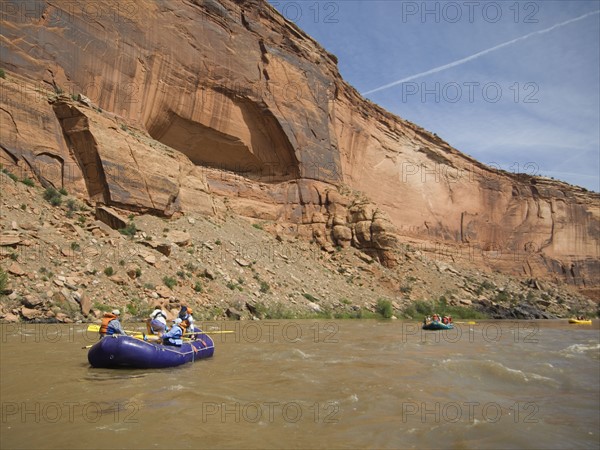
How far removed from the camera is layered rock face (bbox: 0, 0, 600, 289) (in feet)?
65.9

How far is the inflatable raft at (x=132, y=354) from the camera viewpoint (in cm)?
845

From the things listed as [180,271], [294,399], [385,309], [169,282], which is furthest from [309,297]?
[294,399]

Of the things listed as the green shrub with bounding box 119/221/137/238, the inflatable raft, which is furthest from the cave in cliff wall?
the inflatable raft

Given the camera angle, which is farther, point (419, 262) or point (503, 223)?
point (503, 223)

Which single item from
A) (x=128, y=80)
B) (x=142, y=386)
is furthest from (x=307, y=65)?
(x=142, y=386)

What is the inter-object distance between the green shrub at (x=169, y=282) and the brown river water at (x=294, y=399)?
515 centimetres

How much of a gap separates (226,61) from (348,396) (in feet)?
85.1

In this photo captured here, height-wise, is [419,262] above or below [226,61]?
below

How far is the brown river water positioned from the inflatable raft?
0.62 feet

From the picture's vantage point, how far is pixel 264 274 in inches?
904

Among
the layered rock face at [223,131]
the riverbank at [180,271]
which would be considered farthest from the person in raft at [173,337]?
the layered rock face at [223,131]

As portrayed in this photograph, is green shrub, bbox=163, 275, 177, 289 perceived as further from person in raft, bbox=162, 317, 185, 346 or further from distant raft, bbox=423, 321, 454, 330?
→ distant raft, bbox=423, 321, 454, 330

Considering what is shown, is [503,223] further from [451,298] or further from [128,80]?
[128,80]

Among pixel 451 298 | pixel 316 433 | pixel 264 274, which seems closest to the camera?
pixel 316 433
